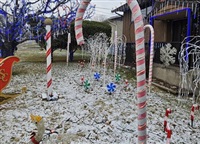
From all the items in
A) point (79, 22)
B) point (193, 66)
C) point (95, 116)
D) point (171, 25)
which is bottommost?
point (95, 116)

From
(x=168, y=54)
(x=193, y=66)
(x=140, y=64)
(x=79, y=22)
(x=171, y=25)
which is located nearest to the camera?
(x=140, y=64)

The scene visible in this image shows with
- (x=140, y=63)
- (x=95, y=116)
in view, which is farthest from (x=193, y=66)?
(x=140, y=63)

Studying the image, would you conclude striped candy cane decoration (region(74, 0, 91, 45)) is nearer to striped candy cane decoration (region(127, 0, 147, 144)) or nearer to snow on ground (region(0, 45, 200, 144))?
striped candy cane decoration (region(127, 0, 147, 144))

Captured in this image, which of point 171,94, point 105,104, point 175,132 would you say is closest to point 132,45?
point 171,94

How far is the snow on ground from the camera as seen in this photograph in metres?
3.00

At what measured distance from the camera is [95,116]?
377 centimetres

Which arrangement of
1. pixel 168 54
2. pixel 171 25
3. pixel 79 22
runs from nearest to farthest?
1. pixel 79 22
2. pixel 168 54
3. pixel 171 25

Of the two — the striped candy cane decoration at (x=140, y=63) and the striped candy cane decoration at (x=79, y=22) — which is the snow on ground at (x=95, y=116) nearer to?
the striped candy cane decoration at (x=140, y=63)

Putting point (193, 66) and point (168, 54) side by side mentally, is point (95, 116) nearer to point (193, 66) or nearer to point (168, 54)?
point (193, 66)

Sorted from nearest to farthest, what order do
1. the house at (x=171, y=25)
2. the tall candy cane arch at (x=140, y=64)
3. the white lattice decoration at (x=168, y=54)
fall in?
the tall candy cane arch at (x=140, y=64)
the house at (x=171, y=25)
the white lattice decoration at (x=168, y=54)

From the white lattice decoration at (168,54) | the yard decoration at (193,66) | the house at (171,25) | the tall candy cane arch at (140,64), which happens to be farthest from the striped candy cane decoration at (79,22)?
the white lattice decoration at (168,54)

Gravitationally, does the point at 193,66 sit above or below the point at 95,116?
above

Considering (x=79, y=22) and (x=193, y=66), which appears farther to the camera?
(x=193, y=66)

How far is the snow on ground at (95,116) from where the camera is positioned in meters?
3.00
